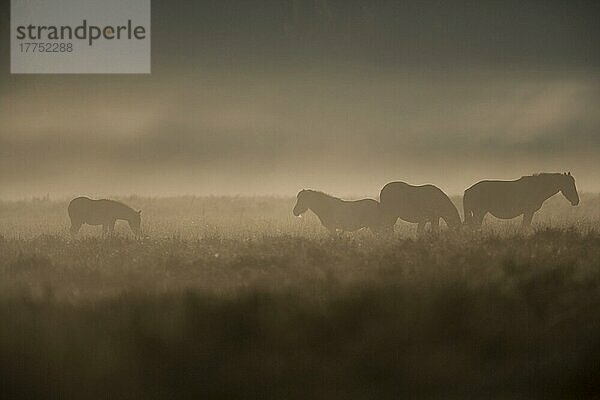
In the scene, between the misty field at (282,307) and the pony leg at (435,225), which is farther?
the pony leg at (435,225)

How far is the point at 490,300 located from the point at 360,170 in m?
0.74

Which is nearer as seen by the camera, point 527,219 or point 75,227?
point 75,227

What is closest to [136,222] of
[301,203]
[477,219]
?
[301,203]

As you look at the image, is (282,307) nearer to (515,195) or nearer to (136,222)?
(136,222)

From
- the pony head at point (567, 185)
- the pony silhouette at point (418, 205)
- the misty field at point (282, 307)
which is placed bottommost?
the misty field at point (282, 307)

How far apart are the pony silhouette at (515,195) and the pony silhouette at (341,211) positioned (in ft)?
1.13

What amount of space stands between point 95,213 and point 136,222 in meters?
0.16

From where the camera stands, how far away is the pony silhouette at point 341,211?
2.89m

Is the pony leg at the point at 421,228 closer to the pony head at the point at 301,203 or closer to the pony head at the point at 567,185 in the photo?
the pony head at the point at 301,203

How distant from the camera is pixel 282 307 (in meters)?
2.82

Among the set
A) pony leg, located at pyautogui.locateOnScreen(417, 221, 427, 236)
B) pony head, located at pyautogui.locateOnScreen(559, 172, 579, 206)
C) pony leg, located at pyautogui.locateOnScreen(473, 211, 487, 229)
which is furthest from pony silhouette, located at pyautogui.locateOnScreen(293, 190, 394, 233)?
pony head, located at pyautogui.locateOnScreen(559, 172, 579, 206)

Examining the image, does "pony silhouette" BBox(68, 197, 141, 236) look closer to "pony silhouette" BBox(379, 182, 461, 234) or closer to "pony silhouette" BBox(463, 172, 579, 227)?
"pony silhouette" BBox(379, 182, 461, 234)

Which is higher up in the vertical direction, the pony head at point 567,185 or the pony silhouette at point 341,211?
the pony head at point 567,185

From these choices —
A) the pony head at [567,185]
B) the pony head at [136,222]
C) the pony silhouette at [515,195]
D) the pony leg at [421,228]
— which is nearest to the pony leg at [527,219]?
the pony silhouette at [515,195]
